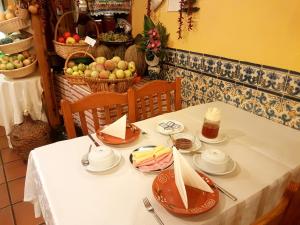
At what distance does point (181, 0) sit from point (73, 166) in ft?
4.26

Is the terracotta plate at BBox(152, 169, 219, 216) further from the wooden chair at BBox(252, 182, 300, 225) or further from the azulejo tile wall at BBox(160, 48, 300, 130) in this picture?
the azulejo tile wall at BBox(160, 48, 300, 130)

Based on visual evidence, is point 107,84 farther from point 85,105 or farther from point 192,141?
point 192,141

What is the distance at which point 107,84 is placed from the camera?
1.58m

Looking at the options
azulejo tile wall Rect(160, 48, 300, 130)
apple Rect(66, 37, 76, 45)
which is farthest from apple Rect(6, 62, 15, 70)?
azulejo tile wall Rect(160, 48, 300, 130)

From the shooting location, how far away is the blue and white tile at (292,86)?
111 centimetres

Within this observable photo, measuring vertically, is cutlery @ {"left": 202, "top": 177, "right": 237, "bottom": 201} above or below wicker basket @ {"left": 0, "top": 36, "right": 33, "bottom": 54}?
below

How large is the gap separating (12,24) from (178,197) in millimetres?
1917

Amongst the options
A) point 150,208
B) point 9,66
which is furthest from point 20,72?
point 150,208

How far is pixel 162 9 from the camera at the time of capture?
5.97 feet

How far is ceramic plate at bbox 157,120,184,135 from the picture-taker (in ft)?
3.50

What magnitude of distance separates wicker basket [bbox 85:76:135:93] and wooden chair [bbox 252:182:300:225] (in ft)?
4.18

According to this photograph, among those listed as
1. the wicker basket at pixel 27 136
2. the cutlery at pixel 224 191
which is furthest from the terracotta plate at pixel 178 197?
the wicker basket at pixel 27 136

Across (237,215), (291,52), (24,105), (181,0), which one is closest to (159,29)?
(181,0)

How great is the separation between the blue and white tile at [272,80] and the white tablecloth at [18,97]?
178cm
